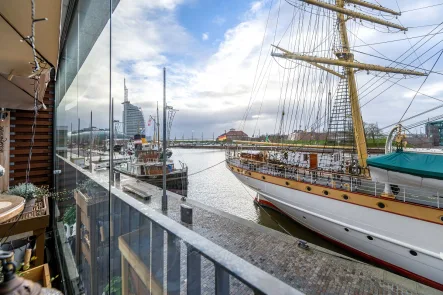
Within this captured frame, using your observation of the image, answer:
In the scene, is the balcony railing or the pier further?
the pier

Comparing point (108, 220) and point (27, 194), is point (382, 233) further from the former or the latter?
point (27, 194)

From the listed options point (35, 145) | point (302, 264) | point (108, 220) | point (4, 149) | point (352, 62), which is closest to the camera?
point (108, 220)

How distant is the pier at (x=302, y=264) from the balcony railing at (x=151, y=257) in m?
0.73

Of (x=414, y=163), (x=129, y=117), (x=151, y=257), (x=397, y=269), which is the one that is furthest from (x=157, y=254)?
(x=397, y=269)

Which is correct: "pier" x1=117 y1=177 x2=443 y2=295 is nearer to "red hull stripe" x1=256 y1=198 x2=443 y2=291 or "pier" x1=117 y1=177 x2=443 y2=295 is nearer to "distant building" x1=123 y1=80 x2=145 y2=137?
"distant building" x1=123 y1=80 x2=145 y2=137

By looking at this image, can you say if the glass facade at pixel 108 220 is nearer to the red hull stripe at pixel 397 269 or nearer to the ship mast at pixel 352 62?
the red hull stripe at pixel 397 269

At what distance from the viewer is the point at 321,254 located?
353 cm

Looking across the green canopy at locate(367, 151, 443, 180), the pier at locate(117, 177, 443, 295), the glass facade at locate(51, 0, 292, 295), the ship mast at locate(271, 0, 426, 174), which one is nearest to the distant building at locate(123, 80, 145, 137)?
the glass facade at locate(51, 0, 292, 295)

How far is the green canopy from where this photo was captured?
3336 millimetres

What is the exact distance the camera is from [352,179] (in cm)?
499

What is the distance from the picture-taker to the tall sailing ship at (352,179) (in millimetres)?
3727

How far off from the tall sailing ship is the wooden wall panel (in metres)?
5.55

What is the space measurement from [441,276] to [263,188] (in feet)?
14.0

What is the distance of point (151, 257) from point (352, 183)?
199 inches
